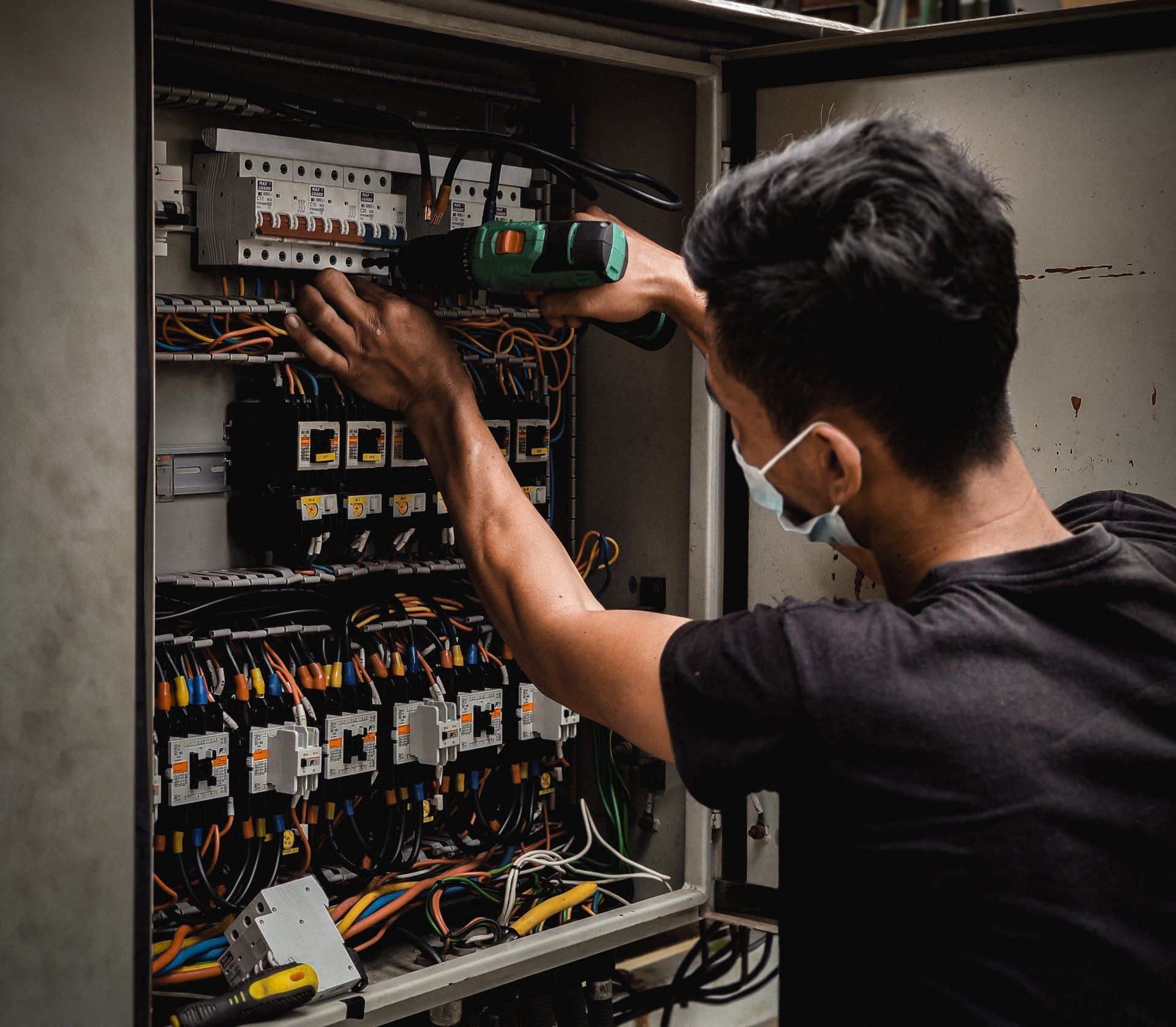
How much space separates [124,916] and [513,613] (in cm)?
54

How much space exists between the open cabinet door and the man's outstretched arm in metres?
0.48

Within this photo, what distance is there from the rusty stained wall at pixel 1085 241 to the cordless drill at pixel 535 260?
48 cm

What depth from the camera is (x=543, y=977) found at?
1.96 meters

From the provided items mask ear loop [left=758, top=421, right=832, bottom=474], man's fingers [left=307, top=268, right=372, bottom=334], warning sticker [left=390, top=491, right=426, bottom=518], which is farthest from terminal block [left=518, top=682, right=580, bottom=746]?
mask ear loop [left=758, top=421, right=832, bottom=474]

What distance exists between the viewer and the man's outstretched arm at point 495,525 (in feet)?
3.86

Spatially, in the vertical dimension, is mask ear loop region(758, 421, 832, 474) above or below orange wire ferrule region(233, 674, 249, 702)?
above

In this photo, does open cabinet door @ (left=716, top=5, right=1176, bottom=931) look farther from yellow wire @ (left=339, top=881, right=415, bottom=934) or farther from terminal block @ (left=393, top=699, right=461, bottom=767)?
yellow wire @ (left=339, top=881, right=415, bottom=934)

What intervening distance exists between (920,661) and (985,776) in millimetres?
102

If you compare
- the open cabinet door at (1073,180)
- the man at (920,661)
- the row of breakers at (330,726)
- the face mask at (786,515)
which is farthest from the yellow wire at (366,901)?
the face mask at (786,515)

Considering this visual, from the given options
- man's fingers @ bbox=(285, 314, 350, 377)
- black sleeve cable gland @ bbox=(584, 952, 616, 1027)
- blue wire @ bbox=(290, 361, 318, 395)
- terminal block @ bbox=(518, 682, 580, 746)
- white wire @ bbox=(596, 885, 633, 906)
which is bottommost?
black sleeve cable gland @ bbox=(584, 952, 616, 1027)

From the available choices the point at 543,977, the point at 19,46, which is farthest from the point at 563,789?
the point at 19,46

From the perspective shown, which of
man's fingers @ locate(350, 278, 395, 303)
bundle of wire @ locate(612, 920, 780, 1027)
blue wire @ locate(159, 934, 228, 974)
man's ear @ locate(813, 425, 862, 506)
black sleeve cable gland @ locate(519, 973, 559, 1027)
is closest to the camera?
man's ear @ locate(813, 425, 862, 506)

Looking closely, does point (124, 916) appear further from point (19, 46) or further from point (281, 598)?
point (19, 46)

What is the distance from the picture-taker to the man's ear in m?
1.04
